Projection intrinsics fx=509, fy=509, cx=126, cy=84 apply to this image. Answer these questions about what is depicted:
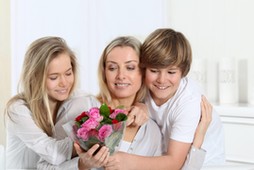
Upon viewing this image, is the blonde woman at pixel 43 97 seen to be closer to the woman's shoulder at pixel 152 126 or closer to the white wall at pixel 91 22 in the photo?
the woman's shoulder at pixel 152 126

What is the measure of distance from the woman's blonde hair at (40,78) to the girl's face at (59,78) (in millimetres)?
19

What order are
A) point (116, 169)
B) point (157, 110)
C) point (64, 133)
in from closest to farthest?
point (116, 169)
point (64, 133)
point (157, 110)

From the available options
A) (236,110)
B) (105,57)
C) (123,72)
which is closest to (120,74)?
(123,72)

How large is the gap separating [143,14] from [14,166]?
5.91ft

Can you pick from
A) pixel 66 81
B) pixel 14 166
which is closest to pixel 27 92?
pixel 66 81

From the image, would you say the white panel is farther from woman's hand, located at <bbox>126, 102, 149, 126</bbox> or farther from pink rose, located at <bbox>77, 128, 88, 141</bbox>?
pink rose, located at <bbox>77, 128, 88, 141</bbox>

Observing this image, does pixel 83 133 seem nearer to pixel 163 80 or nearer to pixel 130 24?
pixel 163 80

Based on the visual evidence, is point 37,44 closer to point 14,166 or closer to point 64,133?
point 64,133

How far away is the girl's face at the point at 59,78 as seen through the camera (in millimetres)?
2109

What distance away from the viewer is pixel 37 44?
2.15 meters

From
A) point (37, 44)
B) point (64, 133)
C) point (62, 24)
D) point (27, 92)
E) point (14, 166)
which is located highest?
point (62, 24)

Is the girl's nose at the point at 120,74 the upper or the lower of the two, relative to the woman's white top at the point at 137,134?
upper

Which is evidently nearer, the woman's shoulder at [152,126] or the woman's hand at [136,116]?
the woman's hand at [136,116]

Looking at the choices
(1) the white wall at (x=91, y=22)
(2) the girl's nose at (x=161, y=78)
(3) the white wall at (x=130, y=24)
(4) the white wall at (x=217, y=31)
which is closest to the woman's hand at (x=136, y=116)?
(2) the girl's nose at (x=161, y=78)
